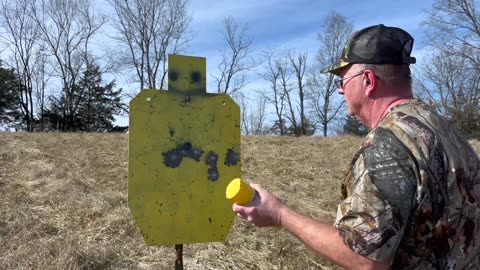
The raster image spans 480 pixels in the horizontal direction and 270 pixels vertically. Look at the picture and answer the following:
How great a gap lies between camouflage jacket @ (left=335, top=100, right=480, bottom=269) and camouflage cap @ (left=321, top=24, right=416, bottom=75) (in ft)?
0.53

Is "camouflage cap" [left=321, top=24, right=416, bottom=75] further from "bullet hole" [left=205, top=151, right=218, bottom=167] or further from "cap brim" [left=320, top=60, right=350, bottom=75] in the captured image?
"bullet hole" [left=205, top=151, right=218, bottom=167]

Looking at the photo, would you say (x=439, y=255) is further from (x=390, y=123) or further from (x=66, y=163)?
(x=66, y=163)

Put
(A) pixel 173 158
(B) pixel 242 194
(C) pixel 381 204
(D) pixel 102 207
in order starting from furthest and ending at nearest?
1. (D) pixel 102 207
2. (A) pixel 173 158
3. (B) pixel 242 194
4. (C) pixel 381 204

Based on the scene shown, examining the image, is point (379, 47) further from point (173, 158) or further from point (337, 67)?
point (173, 158)

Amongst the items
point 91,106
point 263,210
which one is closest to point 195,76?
point 263,210

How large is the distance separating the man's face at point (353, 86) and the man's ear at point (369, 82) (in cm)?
1

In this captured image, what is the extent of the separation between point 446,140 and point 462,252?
346mm

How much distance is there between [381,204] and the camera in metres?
1.19

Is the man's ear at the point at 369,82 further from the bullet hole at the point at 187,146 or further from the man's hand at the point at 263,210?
the bullet hole at the point at 187,146

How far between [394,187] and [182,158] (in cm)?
144

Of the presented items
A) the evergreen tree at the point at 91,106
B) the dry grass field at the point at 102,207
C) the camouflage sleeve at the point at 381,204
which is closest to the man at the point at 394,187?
the camouflage sleeve at the point at 381,204

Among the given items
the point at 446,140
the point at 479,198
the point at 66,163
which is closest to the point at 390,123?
the point at 446,140

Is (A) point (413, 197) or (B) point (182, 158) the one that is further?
(B) point (182, 158)

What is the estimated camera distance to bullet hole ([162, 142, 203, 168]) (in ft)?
7.87
